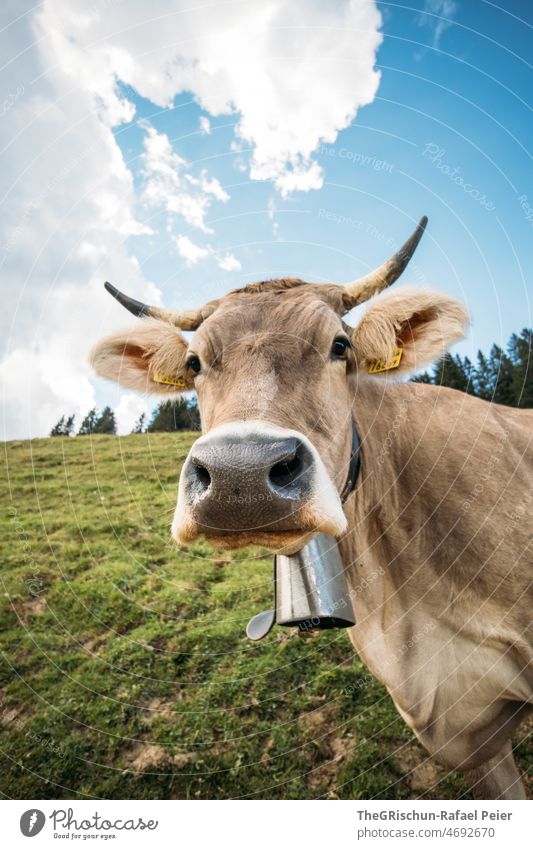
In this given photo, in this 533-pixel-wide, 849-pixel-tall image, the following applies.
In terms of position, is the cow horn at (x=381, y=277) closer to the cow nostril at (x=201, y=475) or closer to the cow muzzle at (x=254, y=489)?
the cow muzzle at (x=254, y=489)

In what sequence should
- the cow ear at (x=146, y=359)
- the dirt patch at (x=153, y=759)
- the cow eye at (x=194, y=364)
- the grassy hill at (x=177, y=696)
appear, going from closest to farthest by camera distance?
the cow eye at (x=194, y=364), the cow ear at (x=146, y=359), the grassy hill at (x=177, y=696), the dirt patch at (x=153, y=759)

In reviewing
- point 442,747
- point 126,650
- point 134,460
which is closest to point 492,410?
point 442,747

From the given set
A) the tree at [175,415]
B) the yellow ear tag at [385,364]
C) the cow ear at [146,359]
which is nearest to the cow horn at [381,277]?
the yellow ear tag at [385,364]

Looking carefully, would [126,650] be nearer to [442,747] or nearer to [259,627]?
[259,627]

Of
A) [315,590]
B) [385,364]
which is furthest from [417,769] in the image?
[385,364]

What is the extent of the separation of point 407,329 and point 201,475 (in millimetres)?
2246

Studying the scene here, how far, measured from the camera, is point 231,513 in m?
2.20

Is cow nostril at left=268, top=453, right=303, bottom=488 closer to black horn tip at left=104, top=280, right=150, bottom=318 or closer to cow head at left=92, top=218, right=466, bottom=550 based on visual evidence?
cow head at left=92, top=218, right=466, bottom=550

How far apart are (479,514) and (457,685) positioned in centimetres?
118

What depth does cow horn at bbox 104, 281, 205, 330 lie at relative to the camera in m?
4.23

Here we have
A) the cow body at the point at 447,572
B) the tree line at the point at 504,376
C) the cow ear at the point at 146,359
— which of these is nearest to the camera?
the cow body at the point at 447,572

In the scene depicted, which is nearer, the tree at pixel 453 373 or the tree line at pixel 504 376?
the tree at pixel 453 373

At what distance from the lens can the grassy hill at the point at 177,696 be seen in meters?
4.66

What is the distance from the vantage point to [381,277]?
3754mm
